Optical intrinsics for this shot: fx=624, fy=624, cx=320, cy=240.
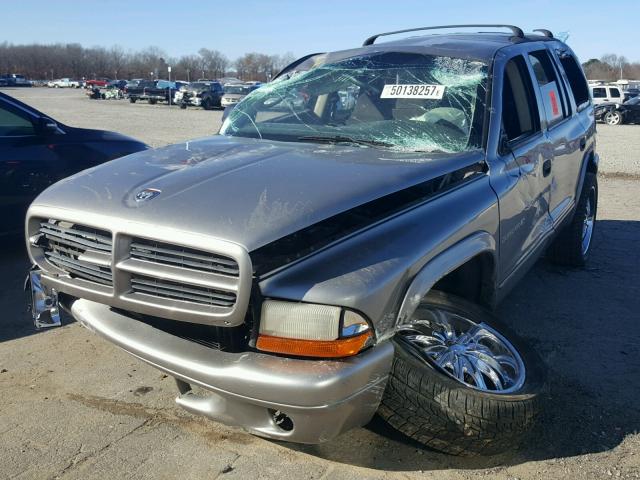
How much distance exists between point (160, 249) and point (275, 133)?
4.89 ft

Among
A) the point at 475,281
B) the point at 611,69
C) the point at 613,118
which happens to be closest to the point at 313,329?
the point at 475,281

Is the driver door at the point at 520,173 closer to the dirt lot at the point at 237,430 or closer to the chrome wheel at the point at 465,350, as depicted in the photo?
the chrome wheel at the point at 465,350

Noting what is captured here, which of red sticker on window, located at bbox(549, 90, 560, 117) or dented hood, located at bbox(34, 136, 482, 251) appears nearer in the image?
dented hood, located at bbox(34, 136, 482, 251)

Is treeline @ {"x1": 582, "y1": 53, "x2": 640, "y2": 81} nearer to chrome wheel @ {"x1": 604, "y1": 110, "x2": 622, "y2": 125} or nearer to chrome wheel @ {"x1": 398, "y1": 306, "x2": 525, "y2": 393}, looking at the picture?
chrome wheel @ {"x1": 604, "y1": 110, "x2": 622, "y2": 125}

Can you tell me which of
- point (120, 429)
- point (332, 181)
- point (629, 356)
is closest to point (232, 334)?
point (332, 181)

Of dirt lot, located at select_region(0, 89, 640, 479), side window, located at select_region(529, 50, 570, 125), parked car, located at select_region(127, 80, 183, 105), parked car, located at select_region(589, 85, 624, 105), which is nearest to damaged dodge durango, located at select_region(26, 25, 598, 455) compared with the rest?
dirt lot, located at select_region(0, 89, 640, 479)

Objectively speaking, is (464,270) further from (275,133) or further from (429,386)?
(275,133)

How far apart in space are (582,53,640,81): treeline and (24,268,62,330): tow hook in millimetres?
107790

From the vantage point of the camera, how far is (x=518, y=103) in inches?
151

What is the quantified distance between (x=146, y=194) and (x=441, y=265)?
1246mm

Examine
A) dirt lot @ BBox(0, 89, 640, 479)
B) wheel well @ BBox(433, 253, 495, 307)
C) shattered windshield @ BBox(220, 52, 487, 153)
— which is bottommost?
dirt lot @ BBox(0, 89, 640, 479)

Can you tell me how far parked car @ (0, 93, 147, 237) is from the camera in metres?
5.42

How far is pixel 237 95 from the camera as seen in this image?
37.1 m

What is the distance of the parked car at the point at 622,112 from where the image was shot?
26922mm
